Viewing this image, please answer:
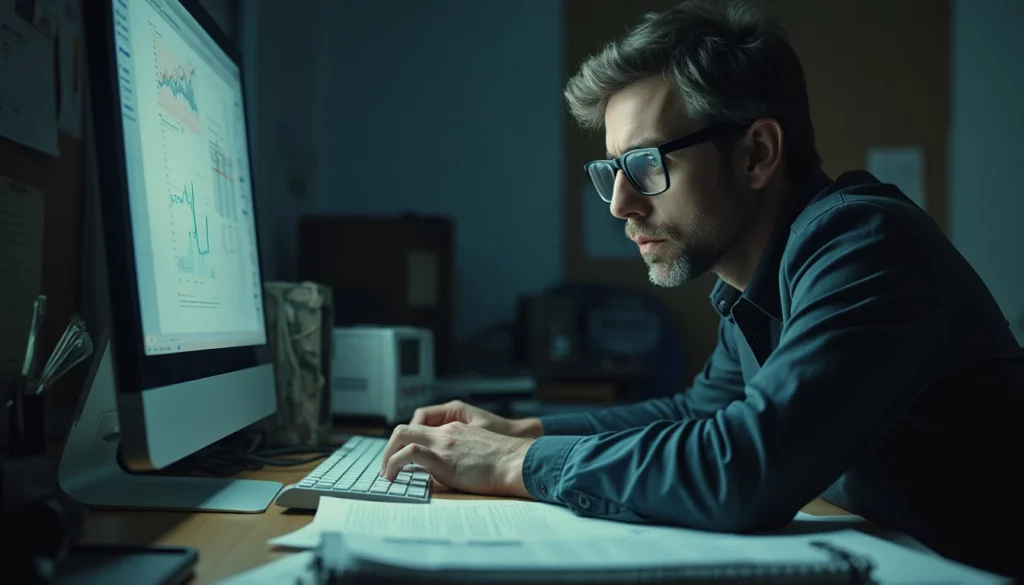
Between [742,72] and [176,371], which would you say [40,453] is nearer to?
[176,371]

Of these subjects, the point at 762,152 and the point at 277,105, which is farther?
the point at 277,105

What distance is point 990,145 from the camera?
296 cm

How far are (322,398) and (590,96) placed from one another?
65cm

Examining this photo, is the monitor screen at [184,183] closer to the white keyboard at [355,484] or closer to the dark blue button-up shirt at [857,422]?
the white keyboard at [355,484]

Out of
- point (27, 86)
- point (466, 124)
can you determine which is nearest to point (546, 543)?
point (27, 86)

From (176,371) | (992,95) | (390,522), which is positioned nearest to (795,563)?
(390,522)

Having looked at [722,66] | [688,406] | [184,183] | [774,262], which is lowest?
[688,406]

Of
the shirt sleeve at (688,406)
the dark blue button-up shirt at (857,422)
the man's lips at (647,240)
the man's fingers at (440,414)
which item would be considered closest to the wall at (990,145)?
the shirt sleeve at (688,406)

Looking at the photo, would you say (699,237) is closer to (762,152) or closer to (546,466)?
(762,152)

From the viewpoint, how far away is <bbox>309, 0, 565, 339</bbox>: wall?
117 inches

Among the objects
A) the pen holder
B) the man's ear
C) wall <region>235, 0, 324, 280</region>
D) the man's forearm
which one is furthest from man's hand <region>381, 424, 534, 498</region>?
wall <region>235, 0, 324, 280</region>

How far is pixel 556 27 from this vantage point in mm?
3000

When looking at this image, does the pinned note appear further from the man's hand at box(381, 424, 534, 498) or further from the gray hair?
the gray hair

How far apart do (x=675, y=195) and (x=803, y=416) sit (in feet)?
1.49
